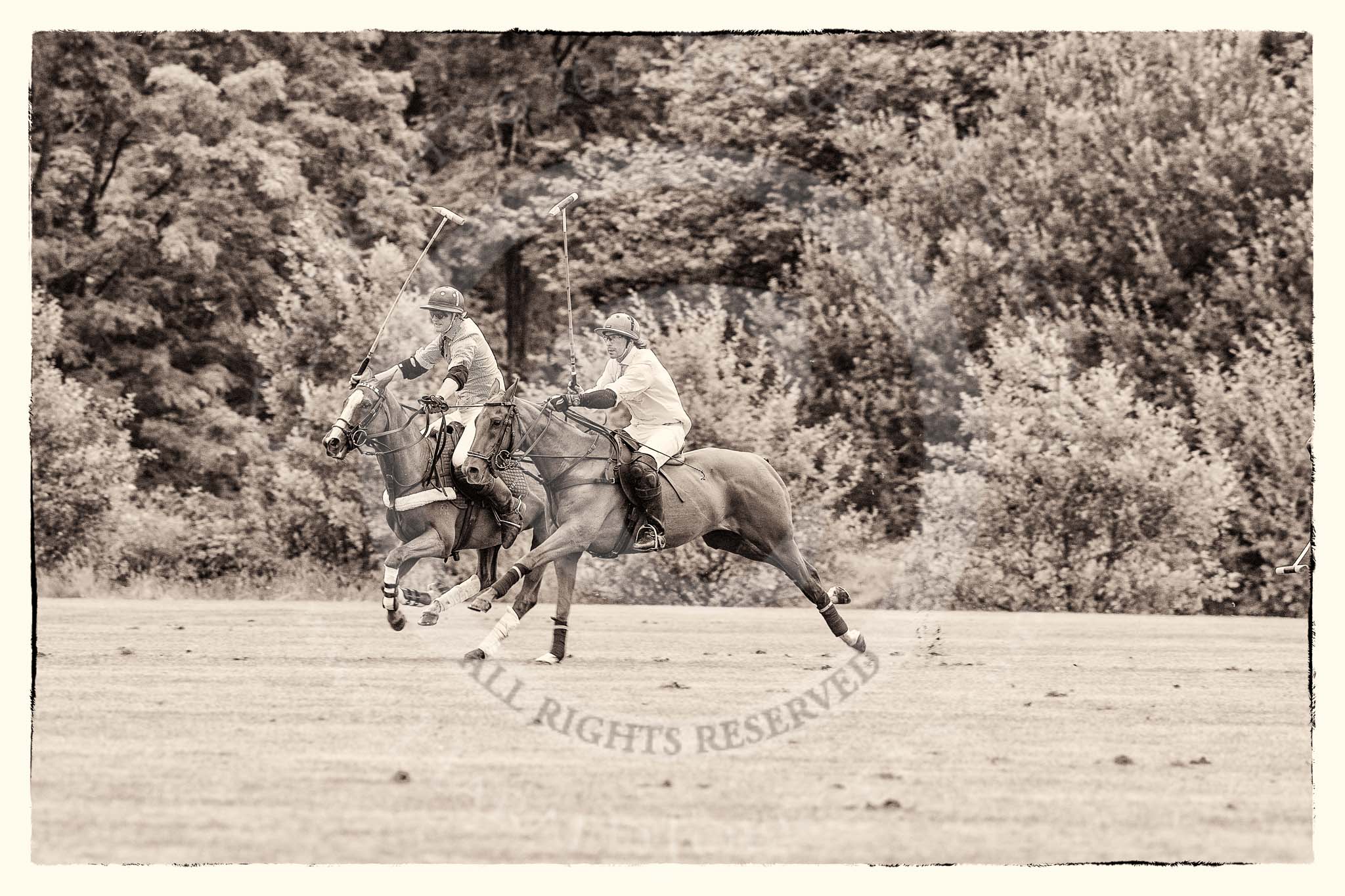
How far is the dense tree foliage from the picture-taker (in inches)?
1083

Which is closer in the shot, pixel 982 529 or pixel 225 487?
pixel 982 529

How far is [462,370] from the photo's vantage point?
56.4 feet

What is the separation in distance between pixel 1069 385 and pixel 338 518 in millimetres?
11783

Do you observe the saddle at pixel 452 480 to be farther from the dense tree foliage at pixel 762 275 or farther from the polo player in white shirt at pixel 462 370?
the dense tree foliage at pixel 762 275

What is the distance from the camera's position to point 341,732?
12.6 meters

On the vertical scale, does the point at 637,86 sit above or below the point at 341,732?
above

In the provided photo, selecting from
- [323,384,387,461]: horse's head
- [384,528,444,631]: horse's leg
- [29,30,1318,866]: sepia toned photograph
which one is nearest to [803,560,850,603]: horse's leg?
[29,30,1318,866]: sepia toned photograph

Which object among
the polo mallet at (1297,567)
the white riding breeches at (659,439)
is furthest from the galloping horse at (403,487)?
the polo mallet at (1297,567)

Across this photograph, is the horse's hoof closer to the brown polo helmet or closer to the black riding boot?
the black riding boot

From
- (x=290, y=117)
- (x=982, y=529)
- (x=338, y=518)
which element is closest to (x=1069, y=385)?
(x=982, y=529)

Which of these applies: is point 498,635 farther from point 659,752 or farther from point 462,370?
point 659,752

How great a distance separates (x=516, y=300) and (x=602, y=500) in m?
22.3

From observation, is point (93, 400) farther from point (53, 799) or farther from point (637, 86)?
point (53, 799)

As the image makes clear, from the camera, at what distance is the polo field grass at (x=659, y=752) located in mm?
9625
